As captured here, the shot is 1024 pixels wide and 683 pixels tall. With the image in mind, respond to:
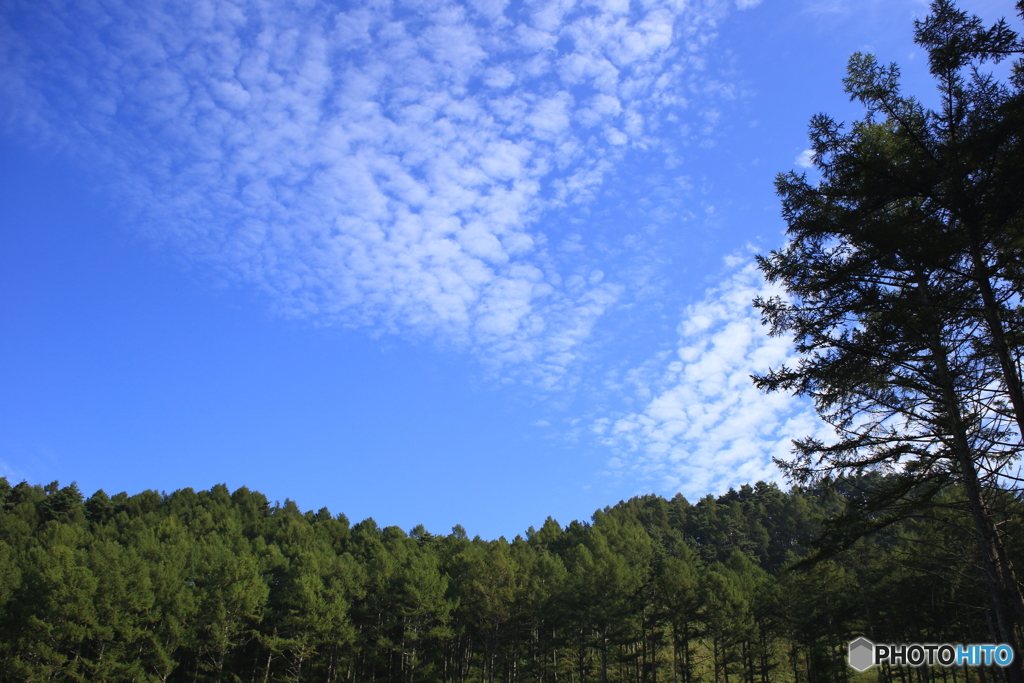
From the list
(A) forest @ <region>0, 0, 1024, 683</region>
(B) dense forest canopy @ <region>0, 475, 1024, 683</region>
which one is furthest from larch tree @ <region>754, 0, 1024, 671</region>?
(B) dense forest canopy @ <region>0, 475, 1024, 683</region>

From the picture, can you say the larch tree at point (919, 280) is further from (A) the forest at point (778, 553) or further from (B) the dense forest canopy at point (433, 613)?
(B) the dense forest canopy at point (433, 613)

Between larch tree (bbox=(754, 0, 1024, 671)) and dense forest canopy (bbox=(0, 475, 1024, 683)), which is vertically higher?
larch tree (bbox=(754, 0, 1024, 671))

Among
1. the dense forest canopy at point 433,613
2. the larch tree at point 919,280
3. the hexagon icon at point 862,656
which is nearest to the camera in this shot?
the larch tree at point 919,280

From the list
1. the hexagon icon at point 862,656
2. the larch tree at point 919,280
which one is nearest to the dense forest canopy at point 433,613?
the hexagon icon at point 862,656

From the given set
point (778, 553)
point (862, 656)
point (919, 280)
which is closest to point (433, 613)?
point (862, 656)

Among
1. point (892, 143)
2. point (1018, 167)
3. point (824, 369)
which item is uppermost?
point (892, 143)

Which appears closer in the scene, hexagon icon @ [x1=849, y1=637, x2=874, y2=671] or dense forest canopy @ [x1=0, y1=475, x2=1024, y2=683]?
hexagon icon @ [x1=849, y1=637, x2=874, y2=671]

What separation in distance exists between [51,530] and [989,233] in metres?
67.8

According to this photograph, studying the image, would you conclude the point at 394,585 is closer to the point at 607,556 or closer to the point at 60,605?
the point at 607,556

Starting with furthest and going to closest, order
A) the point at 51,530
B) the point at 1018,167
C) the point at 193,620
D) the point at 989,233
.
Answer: the point at 51,530
the point at 193,620
the point at 989,233
the point at 1018,167

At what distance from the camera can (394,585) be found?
49.4m

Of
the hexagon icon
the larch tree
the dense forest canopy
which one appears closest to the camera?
the larch tree

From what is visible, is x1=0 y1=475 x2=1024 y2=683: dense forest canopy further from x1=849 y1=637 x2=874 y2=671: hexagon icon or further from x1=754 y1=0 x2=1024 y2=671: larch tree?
x1=754 y1=0 x2=1024 y2=671: larch tree

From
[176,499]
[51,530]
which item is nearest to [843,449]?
[51,530]
